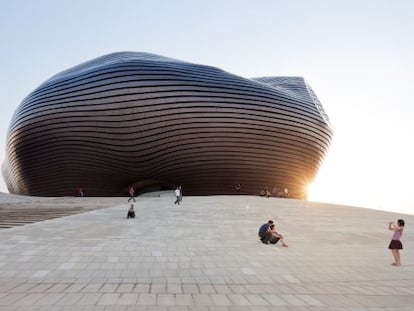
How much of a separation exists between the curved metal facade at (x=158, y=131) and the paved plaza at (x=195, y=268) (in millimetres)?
20414

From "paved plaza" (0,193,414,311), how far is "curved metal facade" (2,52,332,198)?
2041 centimetres

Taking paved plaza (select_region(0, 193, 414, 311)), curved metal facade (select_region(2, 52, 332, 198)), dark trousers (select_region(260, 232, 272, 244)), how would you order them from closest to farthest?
paved plaza (select_region(0, 193, 414, 311)) < dark trousers (select_region(260, 232, 272, 244)) < curved metal facade (select_region(2, 52, 332, 198))

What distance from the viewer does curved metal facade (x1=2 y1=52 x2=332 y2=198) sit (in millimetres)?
33406

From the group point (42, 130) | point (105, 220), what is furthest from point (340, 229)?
point (42, 130)

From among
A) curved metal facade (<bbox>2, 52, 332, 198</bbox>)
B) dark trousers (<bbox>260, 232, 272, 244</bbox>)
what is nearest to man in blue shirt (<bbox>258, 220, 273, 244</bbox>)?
dark trousers (<bbox>260, 232, 272, 244</bbox>)

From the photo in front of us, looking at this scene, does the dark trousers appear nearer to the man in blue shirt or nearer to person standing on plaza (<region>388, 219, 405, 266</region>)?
the man in blue shirt

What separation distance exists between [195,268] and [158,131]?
26472 millimetres

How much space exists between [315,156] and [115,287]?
38.1 meters

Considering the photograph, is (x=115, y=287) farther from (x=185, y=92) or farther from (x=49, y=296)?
(x=185, y=92)

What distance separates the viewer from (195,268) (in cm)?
760

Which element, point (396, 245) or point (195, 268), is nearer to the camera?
point (195, 268)

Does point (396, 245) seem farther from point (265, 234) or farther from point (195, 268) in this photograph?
point (195, 268)

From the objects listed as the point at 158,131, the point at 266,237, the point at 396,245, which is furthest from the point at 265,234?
the point at 158,131

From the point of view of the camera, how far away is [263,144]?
1416 inches
